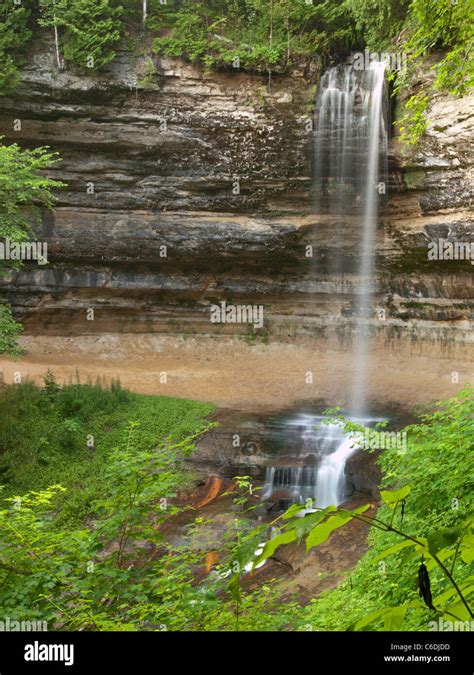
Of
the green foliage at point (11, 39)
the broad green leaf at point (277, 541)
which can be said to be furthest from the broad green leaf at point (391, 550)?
the green foliage at point (11, 39)

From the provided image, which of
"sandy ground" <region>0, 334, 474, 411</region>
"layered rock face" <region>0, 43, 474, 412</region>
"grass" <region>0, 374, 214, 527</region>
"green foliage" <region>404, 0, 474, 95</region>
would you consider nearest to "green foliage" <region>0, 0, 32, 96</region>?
"layered rock face" <region>0, 43, 474, 412</region>

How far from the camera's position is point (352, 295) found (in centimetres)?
1941

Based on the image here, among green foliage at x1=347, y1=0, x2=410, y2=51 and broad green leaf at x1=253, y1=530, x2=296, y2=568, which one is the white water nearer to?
broad green leaf at x1=253, y1=530, x2=296, y2=568

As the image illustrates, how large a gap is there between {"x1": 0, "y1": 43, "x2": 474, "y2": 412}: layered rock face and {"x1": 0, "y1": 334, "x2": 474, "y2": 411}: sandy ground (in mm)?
244

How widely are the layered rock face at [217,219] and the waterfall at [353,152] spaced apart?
1.16 ft

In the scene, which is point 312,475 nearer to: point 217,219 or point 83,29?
point 217,219

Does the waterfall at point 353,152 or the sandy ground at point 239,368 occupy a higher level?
the waterfall at point 353,152

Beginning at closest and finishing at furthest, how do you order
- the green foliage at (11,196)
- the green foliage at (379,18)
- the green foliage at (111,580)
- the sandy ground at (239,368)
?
the green foliage at (111,580) → the green foliage at (11,196) → the green foliage at (379,18) → the sandy ground at (239,368)

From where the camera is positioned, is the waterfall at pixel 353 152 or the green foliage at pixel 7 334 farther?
the waterfall at pixel 353 152

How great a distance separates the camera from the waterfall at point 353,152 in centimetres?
1694

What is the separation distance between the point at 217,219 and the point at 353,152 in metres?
4.74

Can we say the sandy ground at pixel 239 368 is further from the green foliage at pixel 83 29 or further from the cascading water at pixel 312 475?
the green foliage at pixel 83 29

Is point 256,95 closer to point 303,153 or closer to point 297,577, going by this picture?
point 303,153
